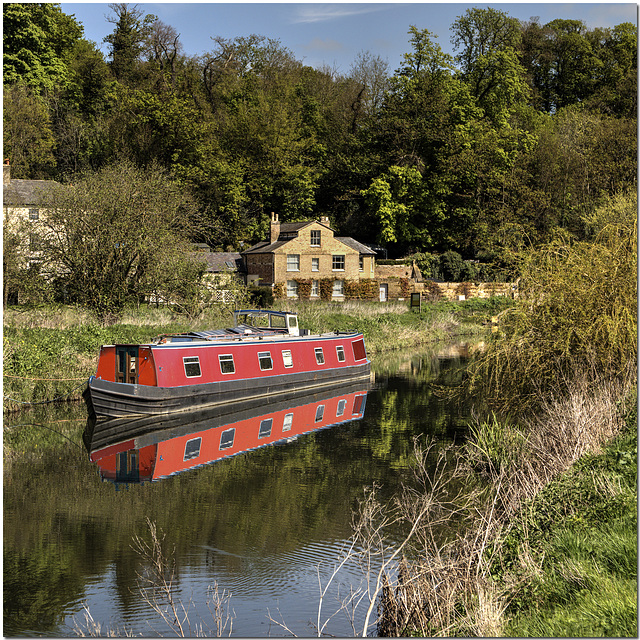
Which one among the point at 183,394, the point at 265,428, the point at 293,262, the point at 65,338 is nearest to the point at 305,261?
the point at 293,262

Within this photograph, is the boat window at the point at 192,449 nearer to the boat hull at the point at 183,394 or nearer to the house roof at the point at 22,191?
the boat hull at the point at 183,394

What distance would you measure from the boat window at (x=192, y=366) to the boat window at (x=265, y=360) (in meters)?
2.49

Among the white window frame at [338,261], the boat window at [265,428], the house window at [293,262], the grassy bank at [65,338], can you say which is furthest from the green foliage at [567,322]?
the white window frame at [338,261]

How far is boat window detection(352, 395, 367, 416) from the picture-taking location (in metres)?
20.0

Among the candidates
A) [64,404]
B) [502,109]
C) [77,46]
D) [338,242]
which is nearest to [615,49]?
[502,109]

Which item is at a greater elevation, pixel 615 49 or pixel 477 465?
pixel 615 49

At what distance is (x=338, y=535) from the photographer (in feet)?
33.5

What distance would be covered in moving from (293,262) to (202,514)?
33.4m

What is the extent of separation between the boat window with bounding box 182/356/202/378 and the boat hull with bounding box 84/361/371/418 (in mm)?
286

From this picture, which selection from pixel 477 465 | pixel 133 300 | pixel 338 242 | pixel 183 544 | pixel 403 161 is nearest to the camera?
pixel 183 544

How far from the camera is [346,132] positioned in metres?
56.2

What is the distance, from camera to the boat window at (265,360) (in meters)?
21.2

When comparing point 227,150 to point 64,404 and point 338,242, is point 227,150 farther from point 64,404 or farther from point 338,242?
point 64,404

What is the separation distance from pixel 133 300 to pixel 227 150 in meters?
31.5
